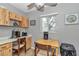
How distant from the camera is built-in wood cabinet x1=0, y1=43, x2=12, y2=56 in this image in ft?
4.71

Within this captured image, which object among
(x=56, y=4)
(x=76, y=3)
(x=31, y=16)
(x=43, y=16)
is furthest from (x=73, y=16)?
(x=31, y=16)

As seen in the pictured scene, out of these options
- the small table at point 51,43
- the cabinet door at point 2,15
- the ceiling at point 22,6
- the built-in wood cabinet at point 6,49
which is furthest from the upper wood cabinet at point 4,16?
the small table at point 51,43

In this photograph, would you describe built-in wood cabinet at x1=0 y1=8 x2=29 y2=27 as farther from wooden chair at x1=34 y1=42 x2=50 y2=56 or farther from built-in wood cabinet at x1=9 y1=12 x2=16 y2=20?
wooden chair at x1=34 y1=42 x2=50 y2=56

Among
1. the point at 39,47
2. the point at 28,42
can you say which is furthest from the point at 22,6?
the point at 39,47

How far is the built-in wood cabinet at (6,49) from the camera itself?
1435mm

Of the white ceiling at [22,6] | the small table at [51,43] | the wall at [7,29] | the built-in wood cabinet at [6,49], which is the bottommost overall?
the built-in wood cabinet at [6,49]

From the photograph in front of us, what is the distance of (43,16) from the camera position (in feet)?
5.12

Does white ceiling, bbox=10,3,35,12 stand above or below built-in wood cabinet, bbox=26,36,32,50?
above

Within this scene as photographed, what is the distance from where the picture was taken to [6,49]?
4.76 feet

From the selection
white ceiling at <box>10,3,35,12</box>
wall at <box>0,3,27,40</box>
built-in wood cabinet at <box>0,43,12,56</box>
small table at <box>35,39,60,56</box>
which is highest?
white ceiling at <box>10,3,35,12</box>

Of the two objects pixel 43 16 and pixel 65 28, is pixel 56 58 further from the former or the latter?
pixel 43 16

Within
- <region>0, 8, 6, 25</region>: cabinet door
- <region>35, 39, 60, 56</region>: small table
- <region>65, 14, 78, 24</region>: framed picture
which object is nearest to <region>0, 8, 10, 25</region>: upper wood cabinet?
<region>0, 8, 6, 25</region>: cabinet door

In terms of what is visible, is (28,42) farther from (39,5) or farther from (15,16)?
(39,5)

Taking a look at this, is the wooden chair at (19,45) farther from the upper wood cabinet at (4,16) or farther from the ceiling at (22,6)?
the ceiling at (22,6)
